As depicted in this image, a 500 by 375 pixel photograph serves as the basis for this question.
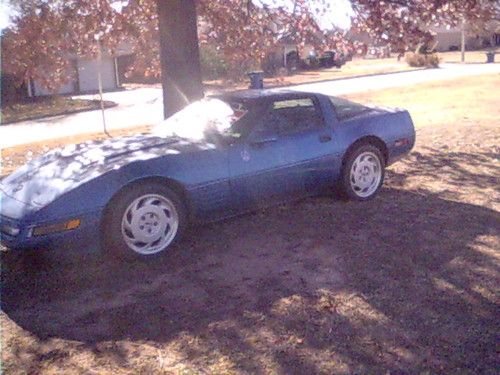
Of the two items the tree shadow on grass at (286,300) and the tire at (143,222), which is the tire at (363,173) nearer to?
the tree shadow on grass at (286,300)

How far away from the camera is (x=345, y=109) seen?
5.93 meters

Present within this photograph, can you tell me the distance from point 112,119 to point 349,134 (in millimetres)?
14659

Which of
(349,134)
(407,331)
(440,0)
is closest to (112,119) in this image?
(440,0)

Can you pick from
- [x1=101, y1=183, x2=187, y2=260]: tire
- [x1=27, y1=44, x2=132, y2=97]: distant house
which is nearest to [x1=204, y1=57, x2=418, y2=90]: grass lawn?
[x1=27, y1=44, x2=132, y2=97]: distant house

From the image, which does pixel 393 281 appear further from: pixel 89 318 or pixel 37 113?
pixel 37 113

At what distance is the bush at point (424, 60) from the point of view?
39.7 m

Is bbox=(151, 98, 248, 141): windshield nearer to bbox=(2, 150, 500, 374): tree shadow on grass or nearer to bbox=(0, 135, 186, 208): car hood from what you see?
bbox=(0, 135, 186, 208): car hood

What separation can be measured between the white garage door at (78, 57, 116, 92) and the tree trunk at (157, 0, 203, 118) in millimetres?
28087

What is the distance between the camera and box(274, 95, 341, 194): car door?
5.31 m

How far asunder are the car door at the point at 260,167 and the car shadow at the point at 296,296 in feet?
1.01

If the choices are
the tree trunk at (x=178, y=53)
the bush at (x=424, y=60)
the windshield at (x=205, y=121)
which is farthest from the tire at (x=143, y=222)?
the bush at (x=424, y=60)

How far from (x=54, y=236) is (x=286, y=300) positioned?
67.1 inches

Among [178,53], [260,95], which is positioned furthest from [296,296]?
[178,53]

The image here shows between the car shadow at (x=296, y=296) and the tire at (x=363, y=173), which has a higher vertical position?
the tire at (x=363, y=173)
